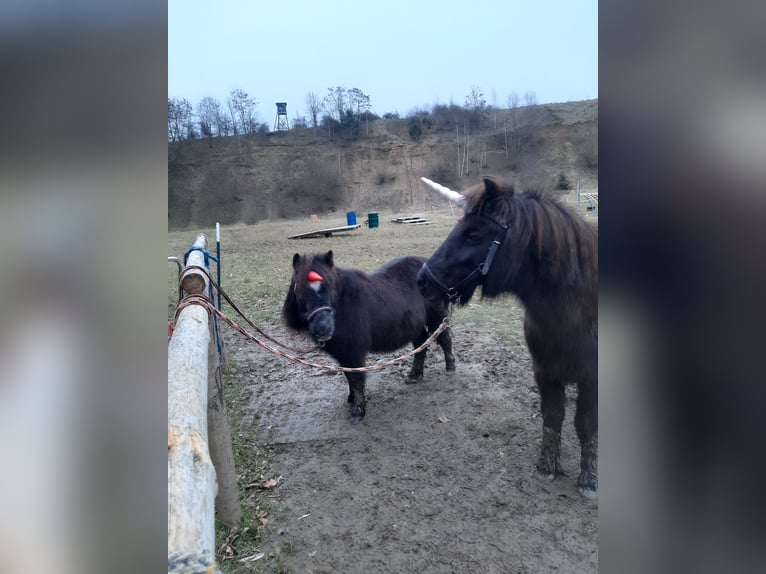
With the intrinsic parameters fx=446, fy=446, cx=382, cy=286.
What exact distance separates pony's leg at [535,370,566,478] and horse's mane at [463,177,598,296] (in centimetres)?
82

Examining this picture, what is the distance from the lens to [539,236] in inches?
101

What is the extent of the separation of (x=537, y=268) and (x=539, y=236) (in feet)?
0.66

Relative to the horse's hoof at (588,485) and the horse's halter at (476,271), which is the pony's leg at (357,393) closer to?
the horse's halter at (476,271)

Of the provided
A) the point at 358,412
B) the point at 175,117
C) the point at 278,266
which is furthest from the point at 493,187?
the point at 278,266

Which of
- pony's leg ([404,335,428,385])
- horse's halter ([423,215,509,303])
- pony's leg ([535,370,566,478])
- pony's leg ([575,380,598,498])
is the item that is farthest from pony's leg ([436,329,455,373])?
horse's halter ([423,215,509,303])

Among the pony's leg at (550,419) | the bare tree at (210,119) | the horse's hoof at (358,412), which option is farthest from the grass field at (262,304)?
the bare tree at (210,119)

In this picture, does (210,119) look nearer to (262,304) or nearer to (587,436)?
(262,304)

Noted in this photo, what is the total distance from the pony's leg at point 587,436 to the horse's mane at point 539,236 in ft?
2.59

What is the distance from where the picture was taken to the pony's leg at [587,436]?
2.89 meters

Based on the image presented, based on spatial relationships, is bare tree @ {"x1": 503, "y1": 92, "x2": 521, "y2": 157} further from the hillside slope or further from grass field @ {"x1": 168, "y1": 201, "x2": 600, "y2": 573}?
grass field @ {"x1": 168, "y1": 201, "x2": 600, "y2": 573}
